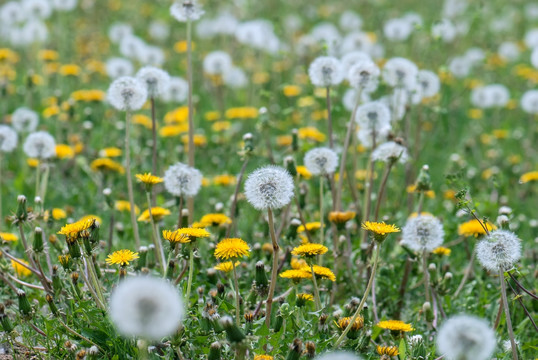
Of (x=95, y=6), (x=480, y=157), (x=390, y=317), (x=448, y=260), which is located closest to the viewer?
(x=390, y=317)

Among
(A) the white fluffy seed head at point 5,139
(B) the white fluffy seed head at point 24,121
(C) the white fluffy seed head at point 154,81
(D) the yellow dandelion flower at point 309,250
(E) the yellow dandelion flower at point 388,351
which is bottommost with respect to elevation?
(E) the yellow dandelion flower at point 388,351

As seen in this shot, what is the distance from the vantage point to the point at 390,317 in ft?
10.2

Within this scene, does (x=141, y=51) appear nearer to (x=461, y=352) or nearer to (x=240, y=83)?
(x=240, y=83)

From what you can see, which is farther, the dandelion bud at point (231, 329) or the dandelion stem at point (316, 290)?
the dandelion stem at point (316, 290)

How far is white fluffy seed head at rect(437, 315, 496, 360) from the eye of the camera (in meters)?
1.78

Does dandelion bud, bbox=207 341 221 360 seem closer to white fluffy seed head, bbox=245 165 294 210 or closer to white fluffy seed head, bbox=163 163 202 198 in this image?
white fluffy seed head, bbox=245 165 294 210

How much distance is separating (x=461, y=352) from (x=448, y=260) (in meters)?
1.88

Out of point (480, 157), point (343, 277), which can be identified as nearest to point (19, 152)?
point (343, 277)

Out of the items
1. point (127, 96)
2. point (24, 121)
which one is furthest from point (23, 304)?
point (24, 121)

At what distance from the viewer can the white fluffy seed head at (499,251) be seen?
2320mm

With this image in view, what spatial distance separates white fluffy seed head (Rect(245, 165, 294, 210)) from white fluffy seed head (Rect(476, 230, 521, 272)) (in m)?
0.72

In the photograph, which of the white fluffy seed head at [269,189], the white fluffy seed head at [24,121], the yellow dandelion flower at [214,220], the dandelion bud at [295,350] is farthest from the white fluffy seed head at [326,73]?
the white fluffy seed head at [24,121]

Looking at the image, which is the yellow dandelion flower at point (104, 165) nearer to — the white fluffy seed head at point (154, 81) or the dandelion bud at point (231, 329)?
the white fluffy seed head at point (154, 81)

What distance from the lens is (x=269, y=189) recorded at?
2.30 m
